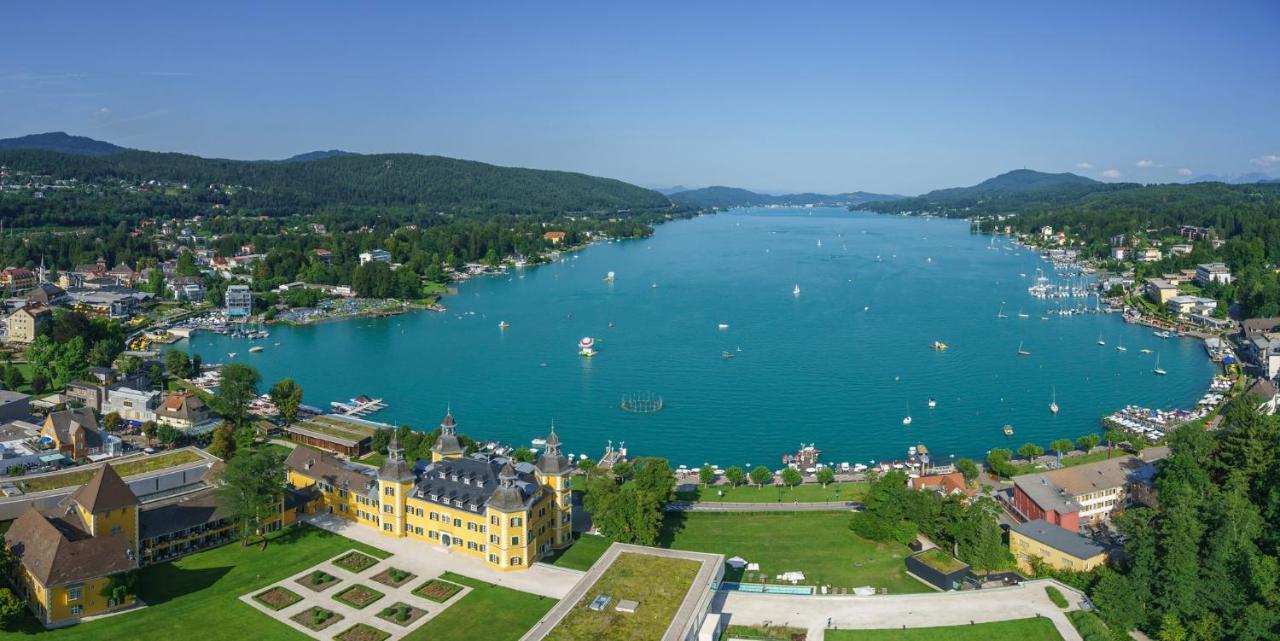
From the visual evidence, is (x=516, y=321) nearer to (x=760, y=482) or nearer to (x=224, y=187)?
(x=760, y=482)

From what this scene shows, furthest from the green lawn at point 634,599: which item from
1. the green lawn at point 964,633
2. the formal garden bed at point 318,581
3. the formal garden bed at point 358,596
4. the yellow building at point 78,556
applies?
the yellow building at point 78,556

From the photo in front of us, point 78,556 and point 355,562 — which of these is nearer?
A: point 78,556

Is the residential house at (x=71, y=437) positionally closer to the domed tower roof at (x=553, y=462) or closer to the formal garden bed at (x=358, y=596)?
the formal garden bed at (x=358, y=596)

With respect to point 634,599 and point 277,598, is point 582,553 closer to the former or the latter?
point 634,599

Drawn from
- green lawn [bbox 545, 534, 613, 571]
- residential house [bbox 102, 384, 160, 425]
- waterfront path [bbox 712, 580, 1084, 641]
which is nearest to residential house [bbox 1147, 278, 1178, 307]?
waterfront path [bbox 712, 580, 1084, 641]

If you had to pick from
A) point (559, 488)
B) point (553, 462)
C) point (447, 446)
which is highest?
point (553, 462)

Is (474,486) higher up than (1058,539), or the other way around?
(474,486)

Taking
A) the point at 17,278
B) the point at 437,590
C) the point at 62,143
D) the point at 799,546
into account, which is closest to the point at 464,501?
the point at 437,590
